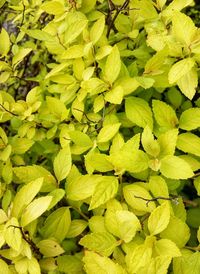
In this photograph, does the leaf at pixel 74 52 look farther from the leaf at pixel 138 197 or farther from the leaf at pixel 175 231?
the leaf at pixel 175 231

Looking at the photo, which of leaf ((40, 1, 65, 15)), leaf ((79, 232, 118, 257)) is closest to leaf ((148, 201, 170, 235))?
leaf ((79, 232, 118, 257))

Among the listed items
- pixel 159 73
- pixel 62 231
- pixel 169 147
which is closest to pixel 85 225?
pixel 62 231

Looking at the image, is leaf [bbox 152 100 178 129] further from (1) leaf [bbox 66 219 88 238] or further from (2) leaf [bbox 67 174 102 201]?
(1) leaf [bbox 66 219 88 238]

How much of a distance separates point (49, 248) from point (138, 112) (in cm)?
48

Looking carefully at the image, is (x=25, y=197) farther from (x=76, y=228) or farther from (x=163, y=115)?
(x=163, y=115)

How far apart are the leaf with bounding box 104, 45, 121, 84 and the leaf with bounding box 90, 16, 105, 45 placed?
111mm

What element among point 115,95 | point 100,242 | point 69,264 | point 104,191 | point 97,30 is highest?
point 97,30

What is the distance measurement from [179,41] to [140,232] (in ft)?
1.88

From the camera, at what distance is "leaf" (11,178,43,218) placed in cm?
101

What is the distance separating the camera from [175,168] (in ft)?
3.29

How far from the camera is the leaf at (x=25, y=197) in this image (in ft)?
3.33

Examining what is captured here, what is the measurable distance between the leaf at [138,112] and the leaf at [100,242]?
0.35 m

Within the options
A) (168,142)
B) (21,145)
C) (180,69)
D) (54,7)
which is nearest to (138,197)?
(168,142)

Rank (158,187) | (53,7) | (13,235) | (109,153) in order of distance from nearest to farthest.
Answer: (13,235) → (158,187) → (109,153) → (53,7)
